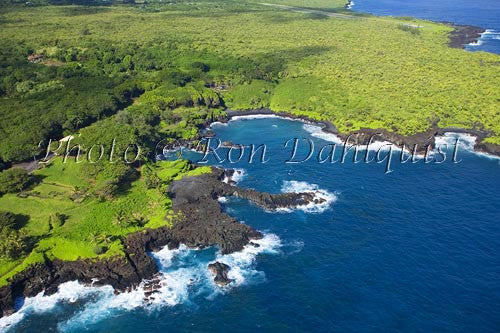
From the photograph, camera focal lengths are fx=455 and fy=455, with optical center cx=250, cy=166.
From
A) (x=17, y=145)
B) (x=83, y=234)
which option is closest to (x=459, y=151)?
(x=83, y=234)

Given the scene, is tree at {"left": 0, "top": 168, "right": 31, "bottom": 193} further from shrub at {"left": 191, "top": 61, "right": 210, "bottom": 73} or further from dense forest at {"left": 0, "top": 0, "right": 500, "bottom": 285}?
shrub at {"left": 191, "top": 61, "right": 210, "bottom": 73}

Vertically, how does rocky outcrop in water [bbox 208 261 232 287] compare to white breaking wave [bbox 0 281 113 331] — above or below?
above

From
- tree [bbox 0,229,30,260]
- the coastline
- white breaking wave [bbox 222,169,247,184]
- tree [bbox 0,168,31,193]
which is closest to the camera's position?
the coastline

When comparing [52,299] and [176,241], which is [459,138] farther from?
[52,299]

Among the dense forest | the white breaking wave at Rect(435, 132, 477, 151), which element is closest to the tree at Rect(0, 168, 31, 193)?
the dense forest

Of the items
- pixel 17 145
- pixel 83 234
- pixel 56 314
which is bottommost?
pixel 56 314

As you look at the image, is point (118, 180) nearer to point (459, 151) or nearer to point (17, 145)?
point (17, 145)
